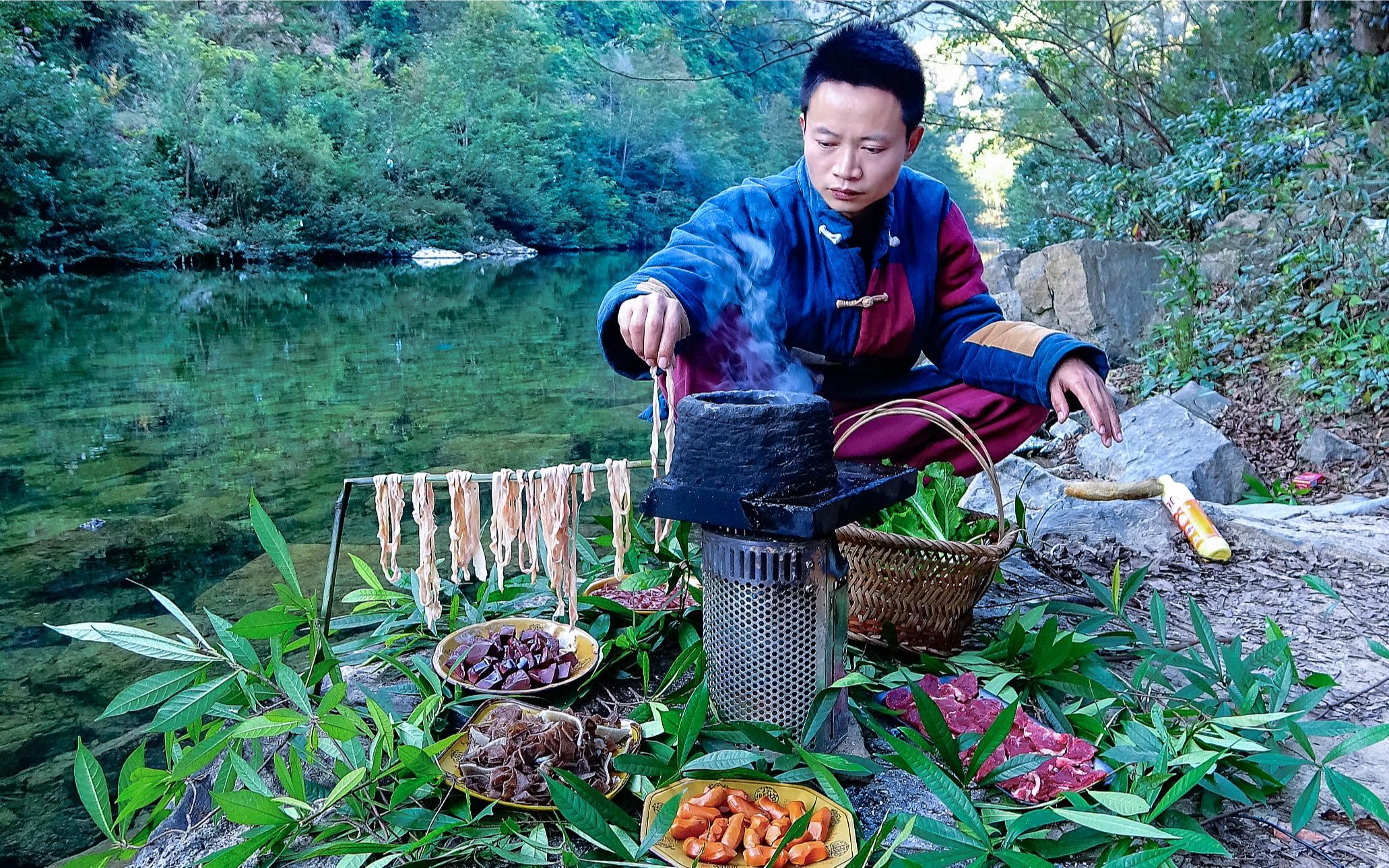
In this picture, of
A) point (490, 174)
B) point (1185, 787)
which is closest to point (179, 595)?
point (1185, 787)


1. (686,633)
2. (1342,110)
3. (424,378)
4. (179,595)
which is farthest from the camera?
(424,378)

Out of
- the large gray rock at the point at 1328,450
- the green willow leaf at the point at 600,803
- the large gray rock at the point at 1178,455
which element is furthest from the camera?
the large gray rock at the point at 1328,450

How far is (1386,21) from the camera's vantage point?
22.5 ft

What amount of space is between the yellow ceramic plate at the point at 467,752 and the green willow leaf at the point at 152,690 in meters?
0.55

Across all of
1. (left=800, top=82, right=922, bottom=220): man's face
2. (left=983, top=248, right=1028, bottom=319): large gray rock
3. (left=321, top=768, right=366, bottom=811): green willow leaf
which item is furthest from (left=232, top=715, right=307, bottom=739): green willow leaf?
(left=983, top=248, right=1028, bottom=319): large gray rock

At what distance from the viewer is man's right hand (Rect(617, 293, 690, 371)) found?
2191 mm

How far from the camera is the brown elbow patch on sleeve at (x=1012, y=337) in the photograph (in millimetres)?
2758

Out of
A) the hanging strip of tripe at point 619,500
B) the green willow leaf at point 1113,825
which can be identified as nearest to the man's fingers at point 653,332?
the hanging strip of tripe at point 619,500

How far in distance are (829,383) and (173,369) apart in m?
8.77

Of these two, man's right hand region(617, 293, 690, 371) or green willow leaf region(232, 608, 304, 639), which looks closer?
green willow leaf region(232, 608, 304, 639)

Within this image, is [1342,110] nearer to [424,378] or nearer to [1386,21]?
[1386,21]

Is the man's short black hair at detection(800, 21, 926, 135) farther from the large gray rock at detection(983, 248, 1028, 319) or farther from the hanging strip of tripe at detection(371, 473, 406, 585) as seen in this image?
the large gray rock at detection(983, 248, 1028, 319)

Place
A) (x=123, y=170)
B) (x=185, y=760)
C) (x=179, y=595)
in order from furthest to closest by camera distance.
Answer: (x=123, y=170)
(x=179, y=595)
(x=185, y=760)

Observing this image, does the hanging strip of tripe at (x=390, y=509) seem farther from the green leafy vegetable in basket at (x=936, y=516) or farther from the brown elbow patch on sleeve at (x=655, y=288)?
the green leafy vegetable in basket at (x=936, y=516)
